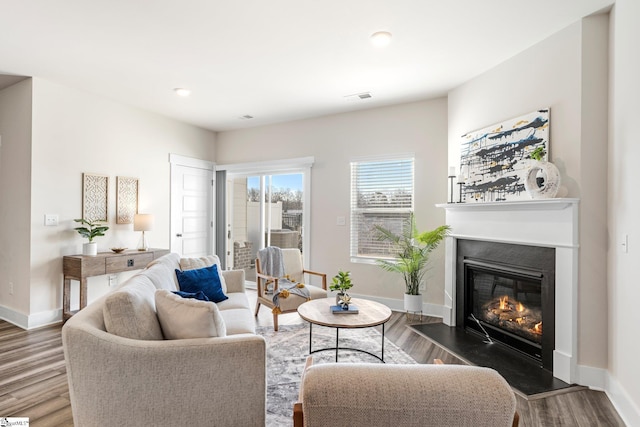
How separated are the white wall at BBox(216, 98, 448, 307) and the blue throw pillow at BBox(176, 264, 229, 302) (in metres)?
2.05

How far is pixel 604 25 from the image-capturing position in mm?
2482

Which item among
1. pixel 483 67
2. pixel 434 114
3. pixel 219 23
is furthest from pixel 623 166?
pixel 219 23

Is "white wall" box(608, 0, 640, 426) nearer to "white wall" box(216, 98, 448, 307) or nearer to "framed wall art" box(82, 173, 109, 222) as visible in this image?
"white wall" box(216, 98, 448, 307)

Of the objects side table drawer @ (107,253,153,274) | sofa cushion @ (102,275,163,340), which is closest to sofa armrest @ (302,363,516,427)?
sofa cushion @ (102,275,163,340)

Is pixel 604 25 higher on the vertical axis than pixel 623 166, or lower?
higher

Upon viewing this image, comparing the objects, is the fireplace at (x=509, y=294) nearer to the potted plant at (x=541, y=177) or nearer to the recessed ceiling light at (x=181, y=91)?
the potted plant at (x=541, y=177)

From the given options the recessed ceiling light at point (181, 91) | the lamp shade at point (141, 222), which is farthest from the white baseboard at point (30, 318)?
the recessed ceiling light at point (181, 91)

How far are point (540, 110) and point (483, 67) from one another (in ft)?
2.70

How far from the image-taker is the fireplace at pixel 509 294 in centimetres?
274

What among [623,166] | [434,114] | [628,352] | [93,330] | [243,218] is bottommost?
[628,352]

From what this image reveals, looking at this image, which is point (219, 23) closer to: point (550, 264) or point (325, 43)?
point (325, 43)

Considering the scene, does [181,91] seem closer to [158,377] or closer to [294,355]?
[294,355]

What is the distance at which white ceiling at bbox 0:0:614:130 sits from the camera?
7.86 feet

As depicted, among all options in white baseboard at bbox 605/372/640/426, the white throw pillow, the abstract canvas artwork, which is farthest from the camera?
the white throw pillow
